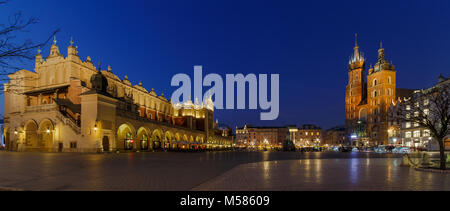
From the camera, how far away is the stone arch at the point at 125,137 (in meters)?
53.6

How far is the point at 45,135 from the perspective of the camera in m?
49.7

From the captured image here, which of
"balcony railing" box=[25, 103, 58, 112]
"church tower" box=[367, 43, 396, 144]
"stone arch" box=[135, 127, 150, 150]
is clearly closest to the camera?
"balcony railing" box=[25, 103, 58, 112]

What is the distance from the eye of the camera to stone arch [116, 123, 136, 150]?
53556mm

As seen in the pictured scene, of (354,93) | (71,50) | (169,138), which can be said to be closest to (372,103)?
(354,93)

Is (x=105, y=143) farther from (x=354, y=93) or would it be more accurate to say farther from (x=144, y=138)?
(x=354, y=93)

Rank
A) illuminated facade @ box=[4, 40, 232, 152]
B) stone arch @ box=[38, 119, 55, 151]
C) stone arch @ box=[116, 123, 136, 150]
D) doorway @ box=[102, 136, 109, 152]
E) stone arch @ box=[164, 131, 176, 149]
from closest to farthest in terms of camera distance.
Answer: illuminated facade @ box=[4, 40, 232, 152] → doorway @ box=[102, 136, 109, 152] → stone arch @ box=[38, 119, 55, 151] → stone arch @ box=[116, 123, 136, 150] → stone arch @ box=[164, 131, 176, 149]

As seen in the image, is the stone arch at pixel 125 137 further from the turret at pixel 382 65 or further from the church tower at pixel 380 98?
the turret at pixel 382 65

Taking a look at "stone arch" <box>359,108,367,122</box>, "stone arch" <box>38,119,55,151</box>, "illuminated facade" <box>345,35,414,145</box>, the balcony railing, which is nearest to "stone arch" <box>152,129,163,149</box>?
"stone arch" <box>38,119,55,151</box>

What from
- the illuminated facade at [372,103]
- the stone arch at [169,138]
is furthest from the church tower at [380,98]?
the stone arch at [169,138]

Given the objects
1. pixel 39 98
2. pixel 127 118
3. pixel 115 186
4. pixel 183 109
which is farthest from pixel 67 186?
pixel 183 109

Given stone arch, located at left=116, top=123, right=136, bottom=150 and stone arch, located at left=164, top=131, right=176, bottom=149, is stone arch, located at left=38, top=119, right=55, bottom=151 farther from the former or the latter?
stone arch, located at left=164, top=131, right=176, bottom=149
